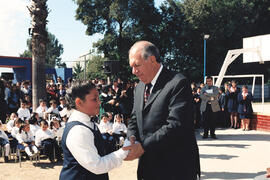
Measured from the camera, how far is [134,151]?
2.45 m

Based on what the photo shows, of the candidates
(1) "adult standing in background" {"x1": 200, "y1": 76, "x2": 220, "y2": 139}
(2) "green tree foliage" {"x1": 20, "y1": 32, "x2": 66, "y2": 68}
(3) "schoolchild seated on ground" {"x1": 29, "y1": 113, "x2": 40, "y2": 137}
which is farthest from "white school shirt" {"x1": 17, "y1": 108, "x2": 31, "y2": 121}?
(2) "green tree foliage" {"x1": 20, "y1": 32, "x2": 66, "y2": 68}

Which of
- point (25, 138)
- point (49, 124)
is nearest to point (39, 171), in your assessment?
point (25, 138)

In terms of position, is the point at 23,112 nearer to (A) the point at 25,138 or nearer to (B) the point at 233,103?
(A) the point at 25,138

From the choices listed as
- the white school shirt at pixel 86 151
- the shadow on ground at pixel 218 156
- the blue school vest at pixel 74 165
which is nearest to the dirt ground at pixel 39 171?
the shadow on ground at pixel 218 156

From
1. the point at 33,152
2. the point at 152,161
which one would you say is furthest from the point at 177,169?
the point at 33,152

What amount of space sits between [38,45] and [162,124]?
8620 mm

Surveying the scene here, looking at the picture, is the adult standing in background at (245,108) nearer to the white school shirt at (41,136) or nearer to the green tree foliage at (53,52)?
the white school shirt at (41,136)

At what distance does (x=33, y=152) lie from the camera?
25.0 feet

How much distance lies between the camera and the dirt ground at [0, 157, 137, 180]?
6.16 m

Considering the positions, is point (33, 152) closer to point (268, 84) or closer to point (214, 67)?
point (214, 67)

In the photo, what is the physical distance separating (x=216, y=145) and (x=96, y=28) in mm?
23133

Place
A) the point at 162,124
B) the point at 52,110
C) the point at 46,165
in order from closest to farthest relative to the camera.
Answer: the point at 162,124 < the point at 46,165 < the point at 52,110

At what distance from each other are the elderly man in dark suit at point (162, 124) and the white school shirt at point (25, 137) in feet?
19.8

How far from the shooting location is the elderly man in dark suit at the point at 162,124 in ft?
7.93
